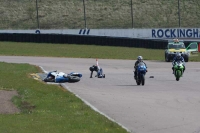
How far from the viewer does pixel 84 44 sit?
165 ft

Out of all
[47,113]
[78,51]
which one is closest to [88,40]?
[78,51]

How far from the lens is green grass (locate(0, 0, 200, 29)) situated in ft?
189

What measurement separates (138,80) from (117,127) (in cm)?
1176

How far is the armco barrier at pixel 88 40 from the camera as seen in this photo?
49.1 meters

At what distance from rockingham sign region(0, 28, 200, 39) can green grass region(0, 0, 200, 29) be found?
2761mm

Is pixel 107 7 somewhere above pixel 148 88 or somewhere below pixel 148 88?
above

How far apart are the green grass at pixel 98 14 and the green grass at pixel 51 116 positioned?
37.7 metres

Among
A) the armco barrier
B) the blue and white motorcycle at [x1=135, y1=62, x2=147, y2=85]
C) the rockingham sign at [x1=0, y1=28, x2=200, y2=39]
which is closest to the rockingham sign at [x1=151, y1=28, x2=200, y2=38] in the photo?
the rockingham sign at [x1=0, y1=28, x2=200, y2=39]

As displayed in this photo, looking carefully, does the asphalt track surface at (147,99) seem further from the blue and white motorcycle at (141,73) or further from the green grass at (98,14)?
the green grass at (98,14)

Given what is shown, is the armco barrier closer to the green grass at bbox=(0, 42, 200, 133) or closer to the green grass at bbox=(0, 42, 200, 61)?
the green grass at bbox=(0, 42, 200, 61)

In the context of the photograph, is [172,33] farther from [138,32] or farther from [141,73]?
[141,73]

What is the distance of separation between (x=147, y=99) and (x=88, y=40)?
106ft

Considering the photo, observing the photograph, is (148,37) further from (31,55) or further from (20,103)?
(20,103)

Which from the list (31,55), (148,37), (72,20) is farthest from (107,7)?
(31,55)
